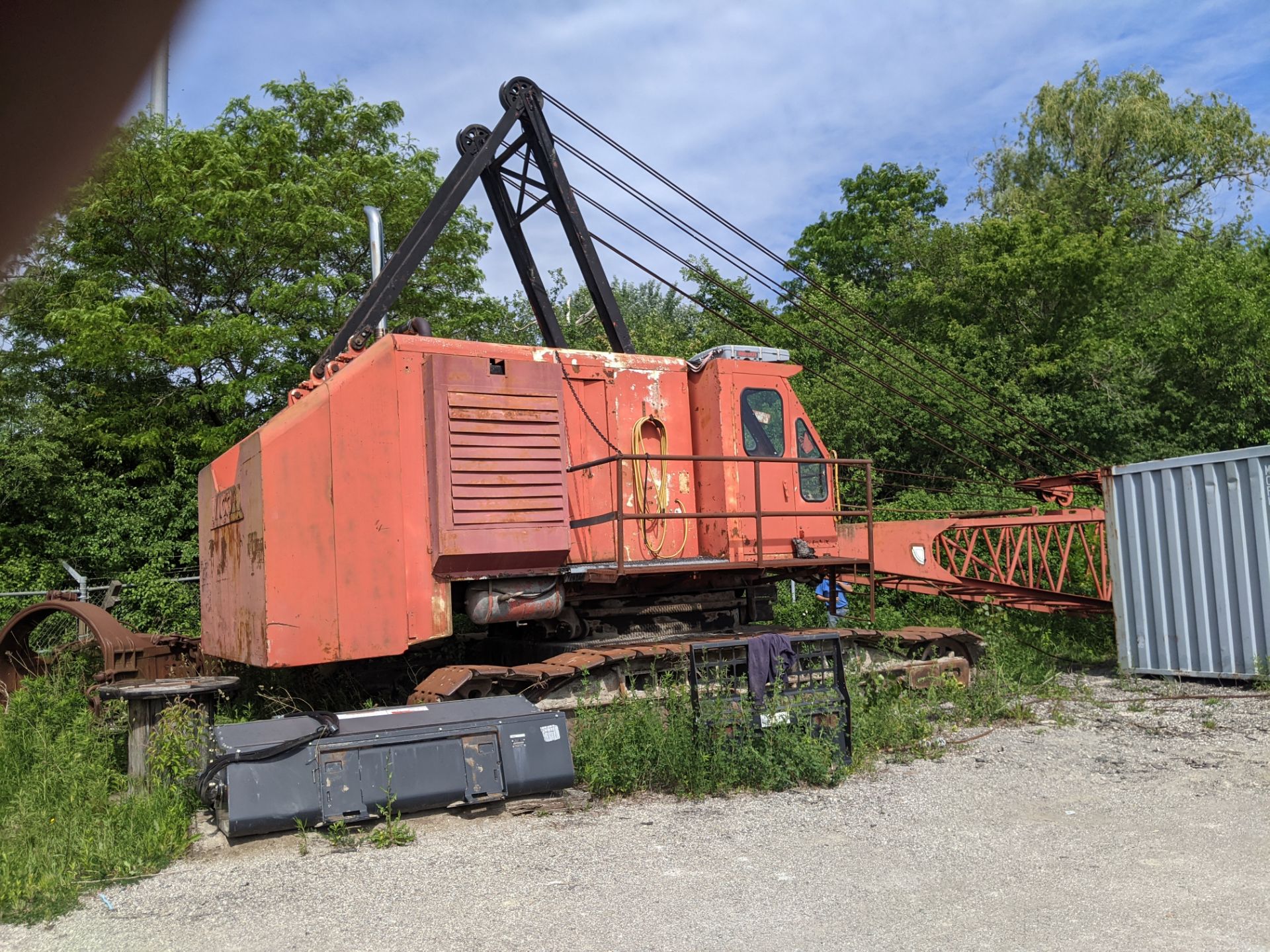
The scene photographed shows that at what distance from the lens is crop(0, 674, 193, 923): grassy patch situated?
17.6ft

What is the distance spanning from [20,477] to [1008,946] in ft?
54.1

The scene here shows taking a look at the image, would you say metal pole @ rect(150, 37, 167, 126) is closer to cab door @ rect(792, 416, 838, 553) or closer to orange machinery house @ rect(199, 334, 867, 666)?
orange machinery house @ rect(199, 334, 867, 666)

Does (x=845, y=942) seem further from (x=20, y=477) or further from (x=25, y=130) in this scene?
(x=20, y=477)

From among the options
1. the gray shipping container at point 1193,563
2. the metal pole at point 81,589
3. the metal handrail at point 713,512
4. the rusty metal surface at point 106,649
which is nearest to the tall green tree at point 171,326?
the metal pole at point 81,589

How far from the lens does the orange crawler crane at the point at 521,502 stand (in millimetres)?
8086

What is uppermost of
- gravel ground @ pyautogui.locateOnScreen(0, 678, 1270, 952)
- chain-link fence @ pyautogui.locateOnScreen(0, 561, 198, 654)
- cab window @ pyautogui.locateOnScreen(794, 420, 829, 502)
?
cab window @ pyautogui.locateOnScreen(794, 420, 829, 502)

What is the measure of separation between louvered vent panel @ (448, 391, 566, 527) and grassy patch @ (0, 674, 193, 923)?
2.80 m

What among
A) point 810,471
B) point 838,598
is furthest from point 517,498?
point 838,598

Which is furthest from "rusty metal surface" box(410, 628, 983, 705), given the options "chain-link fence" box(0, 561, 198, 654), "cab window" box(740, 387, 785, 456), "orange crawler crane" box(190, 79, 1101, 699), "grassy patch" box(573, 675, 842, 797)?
"chain-link fence" box(0, 561, 198, 654)

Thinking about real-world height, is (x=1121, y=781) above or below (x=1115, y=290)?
below

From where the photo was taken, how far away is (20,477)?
15969mm

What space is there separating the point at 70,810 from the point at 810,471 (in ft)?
23.5

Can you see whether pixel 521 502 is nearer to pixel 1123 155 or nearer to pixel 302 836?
pixel 302 836

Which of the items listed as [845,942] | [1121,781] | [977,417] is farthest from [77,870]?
[977,417]
